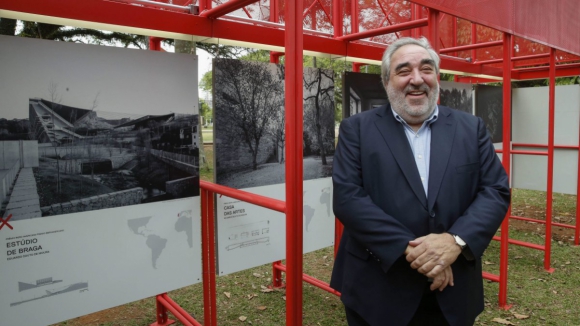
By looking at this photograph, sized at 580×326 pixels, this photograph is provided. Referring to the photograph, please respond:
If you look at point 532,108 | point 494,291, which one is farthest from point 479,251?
point 532,108

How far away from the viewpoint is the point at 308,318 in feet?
12.7

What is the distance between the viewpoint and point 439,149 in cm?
178

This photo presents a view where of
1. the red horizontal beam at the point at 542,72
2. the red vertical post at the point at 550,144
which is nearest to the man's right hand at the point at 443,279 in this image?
the red vertical post at the point at 550,144

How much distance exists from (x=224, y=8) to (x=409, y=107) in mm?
1386

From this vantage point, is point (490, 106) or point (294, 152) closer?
point (294, 152)

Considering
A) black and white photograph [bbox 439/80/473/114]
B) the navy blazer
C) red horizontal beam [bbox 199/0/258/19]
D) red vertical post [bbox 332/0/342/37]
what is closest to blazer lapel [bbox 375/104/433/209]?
the navy blazer

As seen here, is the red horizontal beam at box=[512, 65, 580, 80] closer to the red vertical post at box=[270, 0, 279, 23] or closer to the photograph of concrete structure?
the red vertical post at box=[270, 0, 279, 23]

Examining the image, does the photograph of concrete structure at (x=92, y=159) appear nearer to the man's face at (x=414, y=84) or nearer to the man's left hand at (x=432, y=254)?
the man's face at (x=414, y=84)

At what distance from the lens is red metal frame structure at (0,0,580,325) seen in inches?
71.3

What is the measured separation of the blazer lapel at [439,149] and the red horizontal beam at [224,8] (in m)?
1.13

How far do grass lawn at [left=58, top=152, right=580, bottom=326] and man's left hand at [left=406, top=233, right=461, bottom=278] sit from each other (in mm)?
2339

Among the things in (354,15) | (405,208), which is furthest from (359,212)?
(354,15)

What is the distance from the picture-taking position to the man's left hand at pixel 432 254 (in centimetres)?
161

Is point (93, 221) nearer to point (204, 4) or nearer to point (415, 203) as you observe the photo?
point (204, 4)
